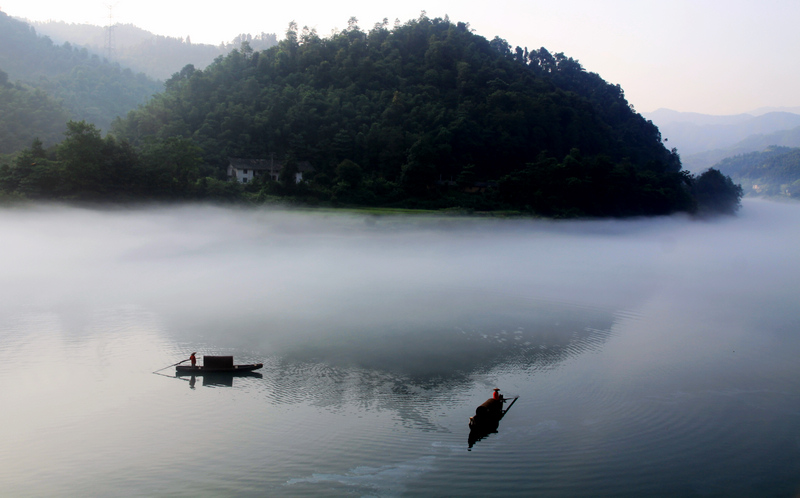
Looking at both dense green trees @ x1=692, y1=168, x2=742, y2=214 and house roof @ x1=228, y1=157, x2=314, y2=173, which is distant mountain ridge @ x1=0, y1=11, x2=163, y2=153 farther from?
dense green trees @ x1=692, y1=168, x2=742, y2=214

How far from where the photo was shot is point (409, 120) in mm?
56906

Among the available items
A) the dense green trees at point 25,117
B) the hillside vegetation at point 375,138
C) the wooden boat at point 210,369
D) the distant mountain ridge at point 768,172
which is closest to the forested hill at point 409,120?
the hillside vegetation at point 375,138

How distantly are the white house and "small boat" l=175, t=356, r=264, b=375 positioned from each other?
3545 cm

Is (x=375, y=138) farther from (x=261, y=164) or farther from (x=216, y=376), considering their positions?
(x=216, y=376)

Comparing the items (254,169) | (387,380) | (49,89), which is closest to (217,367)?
(387,380)

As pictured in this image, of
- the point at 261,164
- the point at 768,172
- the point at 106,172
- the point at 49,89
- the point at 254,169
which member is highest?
the point at 49,89

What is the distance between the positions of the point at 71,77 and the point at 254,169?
190 feet

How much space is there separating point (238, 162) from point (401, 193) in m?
14.3

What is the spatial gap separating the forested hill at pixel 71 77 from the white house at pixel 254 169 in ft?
112

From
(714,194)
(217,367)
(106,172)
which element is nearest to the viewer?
(217,367)

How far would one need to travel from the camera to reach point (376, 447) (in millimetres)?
9914

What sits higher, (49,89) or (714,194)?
(49,89)

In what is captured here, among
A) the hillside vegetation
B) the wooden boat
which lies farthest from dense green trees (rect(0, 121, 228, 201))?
the wooden boat

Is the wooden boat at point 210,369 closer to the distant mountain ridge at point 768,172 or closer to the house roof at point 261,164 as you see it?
the house roof at point 261,164
